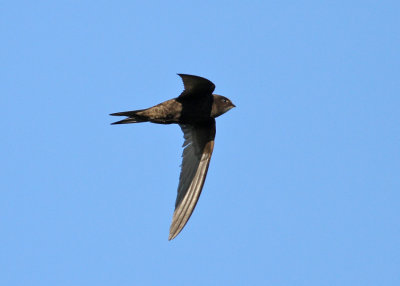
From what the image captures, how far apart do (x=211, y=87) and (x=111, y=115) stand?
187 cm

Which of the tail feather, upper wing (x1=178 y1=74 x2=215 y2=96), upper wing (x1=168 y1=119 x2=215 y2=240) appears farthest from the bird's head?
the tail feather

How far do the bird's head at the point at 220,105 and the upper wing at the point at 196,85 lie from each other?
0.36 metres

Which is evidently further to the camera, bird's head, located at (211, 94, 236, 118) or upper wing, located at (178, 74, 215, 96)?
bird's head, located at (211, 94, 236, 118)

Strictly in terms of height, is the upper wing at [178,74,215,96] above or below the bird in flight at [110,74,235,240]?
above

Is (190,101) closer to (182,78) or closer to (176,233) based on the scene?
(182,78)

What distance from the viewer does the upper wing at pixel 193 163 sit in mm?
14836

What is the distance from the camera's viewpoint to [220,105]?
14.5 meters

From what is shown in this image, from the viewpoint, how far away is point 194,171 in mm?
15289

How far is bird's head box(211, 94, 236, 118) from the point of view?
1443 cm

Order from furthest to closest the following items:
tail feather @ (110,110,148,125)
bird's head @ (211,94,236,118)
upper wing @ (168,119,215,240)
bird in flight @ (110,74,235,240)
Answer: upper wing @ (168,119,215,240) → bird's head @ (211,94,236,118) → bird in flight @ (110,74,235,240) → tail feather @ (110,110,148,125)

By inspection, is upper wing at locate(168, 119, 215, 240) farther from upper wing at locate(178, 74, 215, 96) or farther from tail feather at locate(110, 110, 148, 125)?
tail feather at locate(110, 110, 148, 125)

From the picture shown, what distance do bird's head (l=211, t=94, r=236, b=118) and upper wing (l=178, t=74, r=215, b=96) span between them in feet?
1.18

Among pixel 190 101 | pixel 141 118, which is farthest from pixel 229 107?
pixel 141 118

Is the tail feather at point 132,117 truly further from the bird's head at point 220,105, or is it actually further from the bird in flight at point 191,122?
the bird's head at point 220,105
